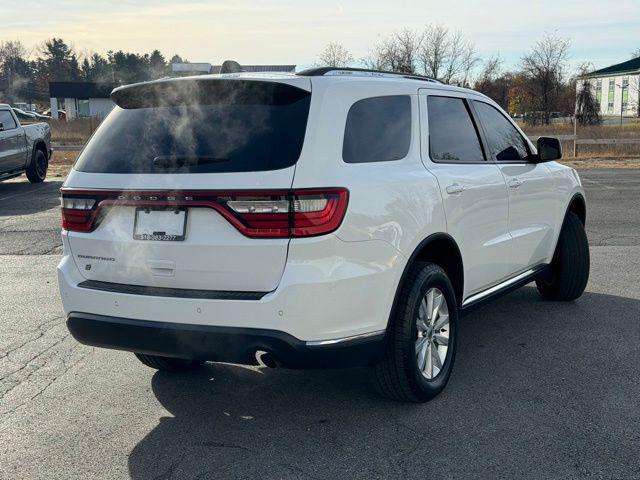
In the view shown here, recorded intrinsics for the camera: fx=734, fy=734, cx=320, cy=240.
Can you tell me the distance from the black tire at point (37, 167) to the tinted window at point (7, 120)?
122 centimetres

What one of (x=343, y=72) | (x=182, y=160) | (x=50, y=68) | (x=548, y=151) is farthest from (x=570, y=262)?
(x=50, y=68)

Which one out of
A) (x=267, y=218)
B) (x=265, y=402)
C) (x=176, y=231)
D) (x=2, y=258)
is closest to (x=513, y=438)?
(x=265, y=402)

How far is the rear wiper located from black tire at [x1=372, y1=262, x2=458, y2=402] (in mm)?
1241

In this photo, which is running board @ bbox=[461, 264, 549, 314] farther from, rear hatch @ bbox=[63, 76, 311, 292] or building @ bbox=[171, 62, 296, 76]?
building @ bbox=[171, 62, 296, 76]

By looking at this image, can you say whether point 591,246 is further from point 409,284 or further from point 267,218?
point 267,218

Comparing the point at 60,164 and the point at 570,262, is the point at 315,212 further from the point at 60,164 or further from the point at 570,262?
the point at 60,164


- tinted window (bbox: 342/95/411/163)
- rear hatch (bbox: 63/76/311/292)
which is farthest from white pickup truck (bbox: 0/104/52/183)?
tinted window (bbox: 342/95/411/163)

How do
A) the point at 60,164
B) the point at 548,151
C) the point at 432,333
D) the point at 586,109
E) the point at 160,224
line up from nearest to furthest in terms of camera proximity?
the point at 160,224 → the point at 432,333 → the point at 548,151 → the point at 60,164 → the point at 586,109

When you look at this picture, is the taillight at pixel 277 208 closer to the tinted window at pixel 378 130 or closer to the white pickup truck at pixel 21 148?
the tinted window at pixel 378 130

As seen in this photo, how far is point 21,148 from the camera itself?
17.0 meters

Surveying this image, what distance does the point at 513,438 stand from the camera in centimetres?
375

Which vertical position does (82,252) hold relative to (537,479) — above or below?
above

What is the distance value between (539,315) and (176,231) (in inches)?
145

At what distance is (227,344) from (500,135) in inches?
117
